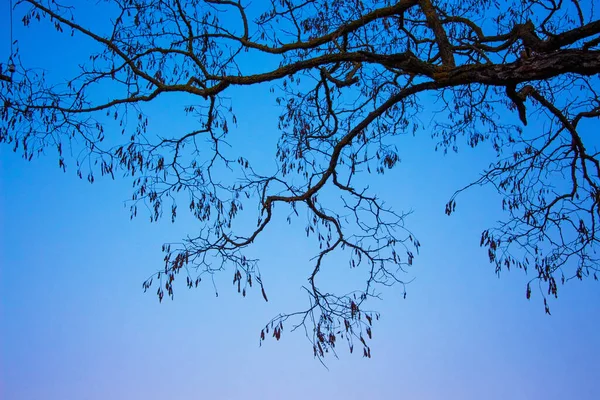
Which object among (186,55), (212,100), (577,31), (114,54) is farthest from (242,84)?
(577,31)

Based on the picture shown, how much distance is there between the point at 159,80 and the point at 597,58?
2957mm

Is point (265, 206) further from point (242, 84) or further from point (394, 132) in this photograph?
point (394, 132)

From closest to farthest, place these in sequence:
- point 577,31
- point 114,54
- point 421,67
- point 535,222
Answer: point 577,31, point 421,67, point 535,222, point 114,54

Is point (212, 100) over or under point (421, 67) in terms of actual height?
over

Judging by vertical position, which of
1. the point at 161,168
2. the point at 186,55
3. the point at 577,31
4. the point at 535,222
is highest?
the point at 186,55

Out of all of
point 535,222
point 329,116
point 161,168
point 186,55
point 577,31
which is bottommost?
point 535,222

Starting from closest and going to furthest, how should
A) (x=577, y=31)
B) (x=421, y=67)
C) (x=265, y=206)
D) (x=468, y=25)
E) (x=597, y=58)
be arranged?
(x=597, y=58)
(x=577, y=31)
(x=421, y=67)
(x=265, y=206)
(x=468, y=25)

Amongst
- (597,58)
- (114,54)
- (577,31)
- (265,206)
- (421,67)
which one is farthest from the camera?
(114,54)

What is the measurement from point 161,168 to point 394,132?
71.9 inches

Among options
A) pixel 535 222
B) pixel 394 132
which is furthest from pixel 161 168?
pixel 535 222

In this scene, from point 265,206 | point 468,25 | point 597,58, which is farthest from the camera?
point 468,25

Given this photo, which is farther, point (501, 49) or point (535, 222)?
point (501, 49)

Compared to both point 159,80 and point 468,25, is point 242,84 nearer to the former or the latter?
point 159,80

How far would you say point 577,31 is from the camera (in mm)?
3156
